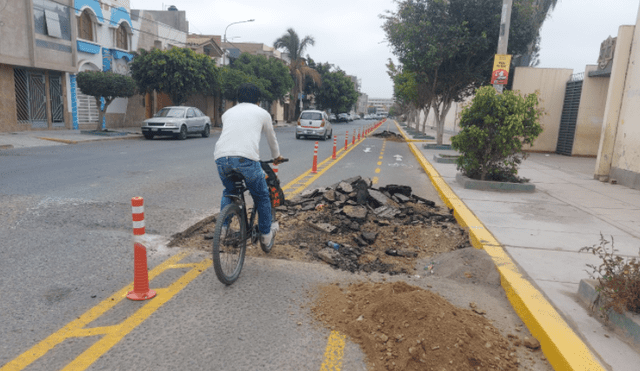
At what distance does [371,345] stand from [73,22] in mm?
28205

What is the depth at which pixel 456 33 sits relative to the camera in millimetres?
17797

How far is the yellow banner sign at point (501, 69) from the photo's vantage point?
1337 centimetres

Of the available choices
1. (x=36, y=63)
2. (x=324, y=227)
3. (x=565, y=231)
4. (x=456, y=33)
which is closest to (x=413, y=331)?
(x=324, y=227)

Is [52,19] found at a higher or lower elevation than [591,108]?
higher

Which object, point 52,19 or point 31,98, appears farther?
point 52,19

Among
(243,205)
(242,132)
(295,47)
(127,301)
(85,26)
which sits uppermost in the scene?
(295,47)

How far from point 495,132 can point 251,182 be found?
684 cm

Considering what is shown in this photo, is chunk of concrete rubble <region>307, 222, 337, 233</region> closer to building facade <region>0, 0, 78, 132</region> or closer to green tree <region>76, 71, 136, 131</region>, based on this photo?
green tree <region>76, 71, 136, 131</region>

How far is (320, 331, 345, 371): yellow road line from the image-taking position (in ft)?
9.39

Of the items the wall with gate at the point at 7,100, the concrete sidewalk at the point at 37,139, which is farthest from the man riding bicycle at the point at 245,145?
the wall with gate at the point at 7,100

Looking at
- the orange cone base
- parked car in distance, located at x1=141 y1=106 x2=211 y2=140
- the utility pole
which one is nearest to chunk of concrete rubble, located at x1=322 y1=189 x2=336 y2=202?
the orange cone base

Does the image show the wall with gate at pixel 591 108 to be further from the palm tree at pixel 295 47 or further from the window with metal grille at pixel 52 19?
the palm tree at pixel 295 47

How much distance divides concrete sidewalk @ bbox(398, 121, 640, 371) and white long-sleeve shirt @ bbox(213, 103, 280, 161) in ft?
9.02

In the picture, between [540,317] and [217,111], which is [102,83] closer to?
[217,111]
